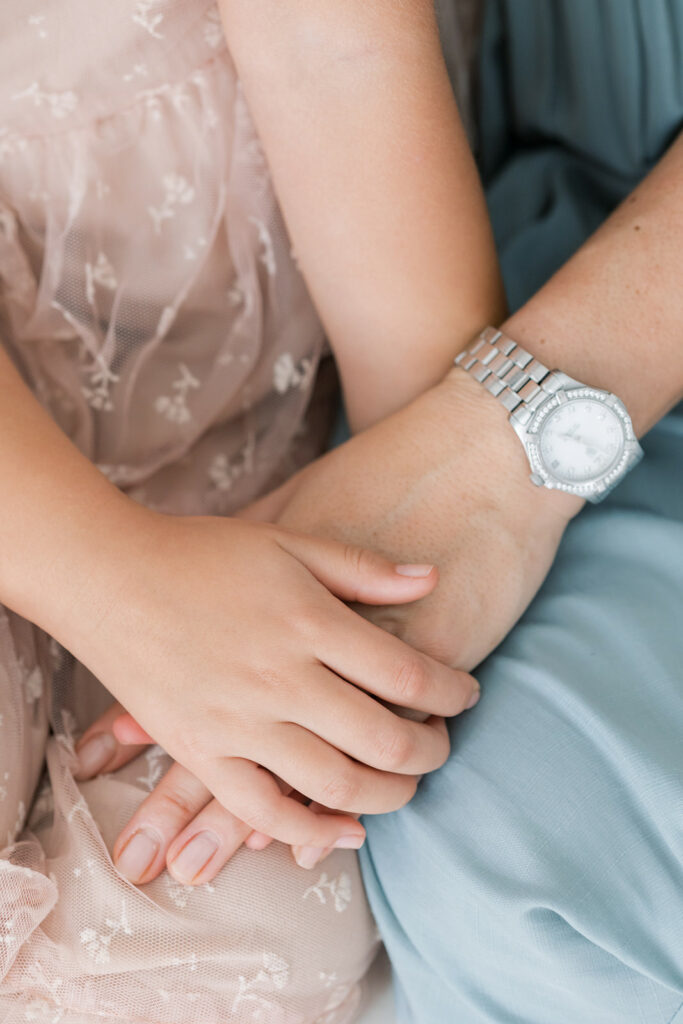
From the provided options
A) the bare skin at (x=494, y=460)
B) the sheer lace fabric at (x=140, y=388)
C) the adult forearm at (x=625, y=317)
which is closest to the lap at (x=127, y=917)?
the sheer lace fabric at (x=140, y=388)

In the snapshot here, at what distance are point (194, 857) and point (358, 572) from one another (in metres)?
0.24

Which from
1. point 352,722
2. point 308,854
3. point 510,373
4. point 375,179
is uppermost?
point 375,179

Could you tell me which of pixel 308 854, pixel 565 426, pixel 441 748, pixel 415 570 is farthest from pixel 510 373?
pixel 308 854

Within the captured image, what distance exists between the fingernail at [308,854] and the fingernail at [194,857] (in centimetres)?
6

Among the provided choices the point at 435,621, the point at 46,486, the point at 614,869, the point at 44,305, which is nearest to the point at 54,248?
the point at 44,305

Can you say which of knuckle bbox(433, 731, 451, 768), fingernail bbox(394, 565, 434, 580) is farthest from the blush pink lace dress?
fingernail bbox(394, 565, 434, 580)

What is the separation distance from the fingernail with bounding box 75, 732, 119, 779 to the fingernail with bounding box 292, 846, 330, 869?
17 centimetres

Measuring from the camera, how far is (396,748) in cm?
64

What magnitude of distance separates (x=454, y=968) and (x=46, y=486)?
47cm

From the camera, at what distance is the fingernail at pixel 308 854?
2.22 ft

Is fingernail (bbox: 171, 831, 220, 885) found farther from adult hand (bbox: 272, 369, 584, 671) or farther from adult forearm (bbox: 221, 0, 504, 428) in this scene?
adult forearm (bbox: 221, 0, 504, 428)

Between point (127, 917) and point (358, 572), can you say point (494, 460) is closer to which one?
point (358, 572)

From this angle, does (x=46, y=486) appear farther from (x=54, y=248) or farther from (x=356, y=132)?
(x=356, y=132)

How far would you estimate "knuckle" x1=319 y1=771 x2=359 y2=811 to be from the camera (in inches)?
24.9
